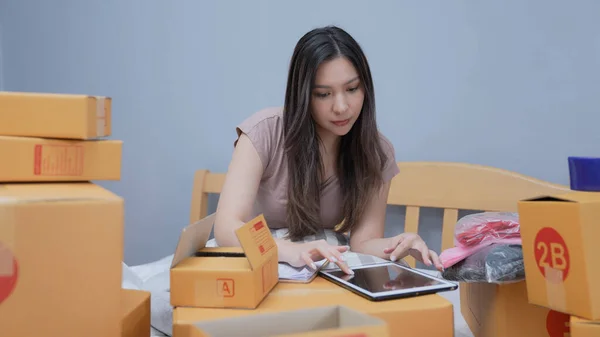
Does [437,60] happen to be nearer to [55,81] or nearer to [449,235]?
[449,235]

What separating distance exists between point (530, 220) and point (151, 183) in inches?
54.5

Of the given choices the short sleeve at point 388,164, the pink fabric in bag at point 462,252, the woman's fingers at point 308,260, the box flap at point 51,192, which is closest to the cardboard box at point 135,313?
the box flap at point 51,192

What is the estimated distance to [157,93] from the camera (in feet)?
6.31

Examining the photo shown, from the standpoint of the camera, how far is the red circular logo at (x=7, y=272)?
651 millimetres

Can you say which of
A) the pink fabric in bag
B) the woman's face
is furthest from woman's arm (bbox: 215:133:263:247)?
the pink fabric in bag

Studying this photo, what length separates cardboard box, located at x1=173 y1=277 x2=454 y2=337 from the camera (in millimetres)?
771

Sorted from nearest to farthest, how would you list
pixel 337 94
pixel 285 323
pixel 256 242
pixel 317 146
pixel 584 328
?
pixel 285 323, pixel 584 328, pixel 256 242, pixel 337 94, pixel 317 146

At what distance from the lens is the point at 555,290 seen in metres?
0.79

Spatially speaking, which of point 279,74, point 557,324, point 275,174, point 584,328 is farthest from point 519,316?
point 279,74

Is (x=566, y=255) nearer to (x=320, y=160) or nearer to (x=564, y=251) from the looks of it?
(x=564, y=251)

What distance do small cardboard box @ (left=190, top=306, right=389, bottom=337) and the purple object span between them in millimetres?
421

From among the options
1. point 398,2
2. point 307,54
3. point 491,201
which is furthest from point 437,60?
Answer: point 307,54

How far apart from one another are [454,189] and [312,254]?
29.4 inches

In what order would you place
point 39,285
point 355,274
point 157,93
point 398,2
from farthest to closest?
point 157,93 → point 398,2 → point 355,274 → point 39,285
